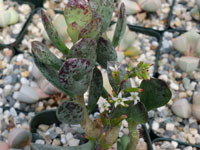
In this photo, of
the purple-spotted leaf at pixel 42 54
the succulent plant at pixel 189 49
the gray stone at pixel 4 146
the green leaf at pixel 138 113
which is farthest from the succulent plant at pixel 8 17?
the green leaf at pixel 138 113

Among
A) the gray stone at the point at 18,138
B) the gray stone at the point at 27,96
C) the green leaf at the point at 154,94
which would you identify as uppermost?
the green leaf at the point at 154,94

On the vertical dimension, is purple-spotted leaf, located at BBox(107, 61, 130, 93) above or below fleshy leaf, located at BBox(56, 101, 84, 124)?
above

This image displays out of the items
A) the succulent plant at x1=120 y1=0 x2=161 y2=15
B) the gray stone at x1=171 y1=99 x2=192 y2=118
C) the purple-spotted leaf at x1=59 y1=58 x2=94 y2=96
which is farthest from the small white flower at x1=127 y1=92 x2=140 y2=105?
the succulent plant at x1=120 y1=0 x2=161 y2=15

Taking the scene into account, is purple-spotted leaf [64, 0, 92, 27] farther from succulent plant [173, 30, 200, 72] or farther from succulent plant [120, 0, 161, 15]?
succulent plant [120, 0, 161, 15]

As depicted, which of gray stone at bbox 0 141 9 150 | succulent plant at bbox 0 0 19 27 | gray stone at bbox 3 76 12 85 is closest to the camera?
gray stone at bbox 0 141 9 150

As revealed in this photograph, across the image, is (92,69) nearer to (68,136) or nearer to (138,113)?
(138,113)

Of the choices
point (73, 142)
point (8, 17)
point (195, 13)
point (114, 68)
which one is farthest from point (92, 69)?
point (195, 13)

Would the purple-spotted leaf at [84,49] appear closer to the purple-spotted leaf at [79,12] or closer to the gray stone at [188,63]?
the purple-spotted leaf at [79,12]
